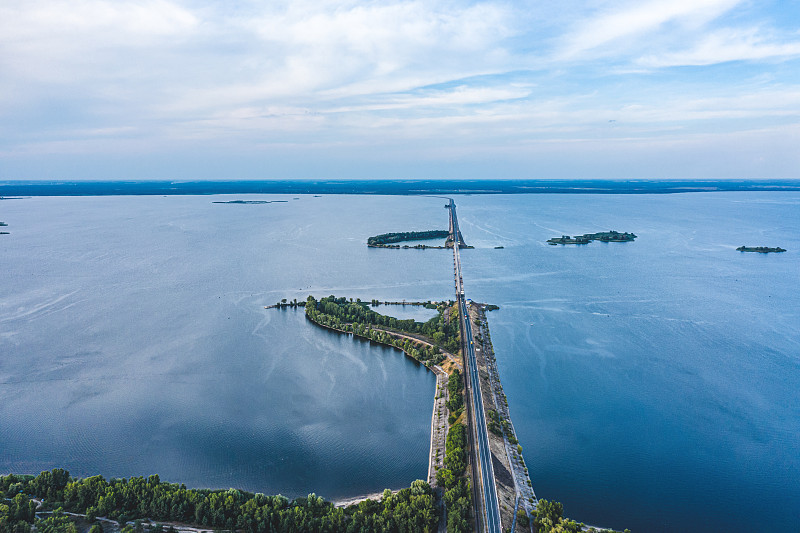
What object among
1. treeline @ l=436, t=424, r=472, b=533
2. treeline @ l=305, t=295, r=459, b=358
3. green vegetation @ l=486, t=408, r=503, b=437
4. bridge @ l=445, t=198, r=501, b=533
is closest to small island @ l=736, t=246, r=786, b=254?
treeline @ l=305, t=295, r=459, b=358

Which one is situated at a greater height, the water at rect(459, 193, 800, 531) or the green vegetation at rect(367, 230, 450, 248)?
the green vegetation at rect(367, 230, 450, 248)

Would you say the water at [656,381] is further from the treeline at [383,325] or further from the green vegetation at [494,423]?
the treeline at [383,325]

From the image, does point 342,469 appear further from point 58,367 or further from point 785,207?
point 785,207

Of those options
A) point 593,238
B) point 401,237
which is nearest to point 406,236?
point 401,237

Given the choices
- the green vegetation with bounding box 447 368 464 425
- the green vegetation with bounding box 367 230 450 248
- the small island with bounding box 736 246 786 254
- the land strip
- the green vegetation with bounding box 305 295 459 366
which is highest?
the green vegetation with bounding box 367 230 450 248

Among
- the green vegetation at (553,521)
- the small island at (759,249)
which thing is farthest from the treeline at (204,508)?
the small island at (759,249)

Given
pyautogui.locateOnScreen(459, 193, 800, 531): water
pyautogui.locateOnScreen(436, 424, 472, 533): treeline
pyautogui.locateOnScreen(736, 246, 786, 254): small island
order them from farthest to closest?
pyautogui.locateOnScreen(736, 246, 786, 254): small island, pyautogui.locateOnScreen(459, 193, 800, 531): water, pyautogui.locateOnScreen(436, 424, 472, 533): treeline

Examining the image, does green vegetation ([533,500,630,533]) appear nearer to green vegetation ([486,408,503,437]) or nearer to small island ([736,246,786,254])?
green vegetation ([486,408,503,437])
